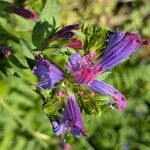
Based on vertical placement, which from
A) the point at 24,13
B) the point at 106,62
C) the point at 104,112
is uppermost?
the point at 106,62

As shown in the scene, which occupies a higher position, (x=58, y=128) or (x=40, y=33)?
(x=40, y=33)

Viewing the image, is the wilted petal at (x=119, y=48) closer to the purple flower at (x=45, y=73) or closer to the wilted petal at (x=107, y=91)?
the wilted petal at (x=107, y=91)

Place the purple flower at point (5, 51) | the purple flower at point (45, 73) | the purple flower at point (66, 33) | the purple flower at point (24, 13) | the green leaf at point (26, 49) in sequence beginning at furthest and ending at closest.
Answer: the purple flower at point (24, 13)
the purple flower at point (5, 51)
the purple flower at point (66, 33)
the green leaf at point (26, 49)
the purple flower at point (45, 73)

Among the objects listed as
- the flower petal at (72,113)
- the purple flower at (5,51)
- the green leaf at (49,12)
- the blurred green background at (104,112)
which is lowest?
the blurred green background at (104,112)

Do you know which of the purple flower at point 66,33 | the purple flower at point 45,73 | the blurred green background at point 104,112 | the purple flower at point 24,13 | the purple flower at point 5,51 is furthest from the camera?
the blurred green background at point 104,112

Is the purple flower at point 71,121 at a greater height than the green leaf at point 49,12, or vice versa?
the green leaf at point 49,12

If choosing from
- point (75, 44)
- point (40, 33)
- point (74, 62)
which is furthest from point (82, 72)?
point (40, 33)

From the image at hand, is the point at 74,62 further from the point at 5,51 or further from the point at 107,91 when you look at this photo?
the point at 5,51

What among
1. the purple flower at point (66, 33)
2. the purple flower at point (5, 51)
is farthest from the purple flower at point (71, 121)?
the purple flower at point (5, 51)
